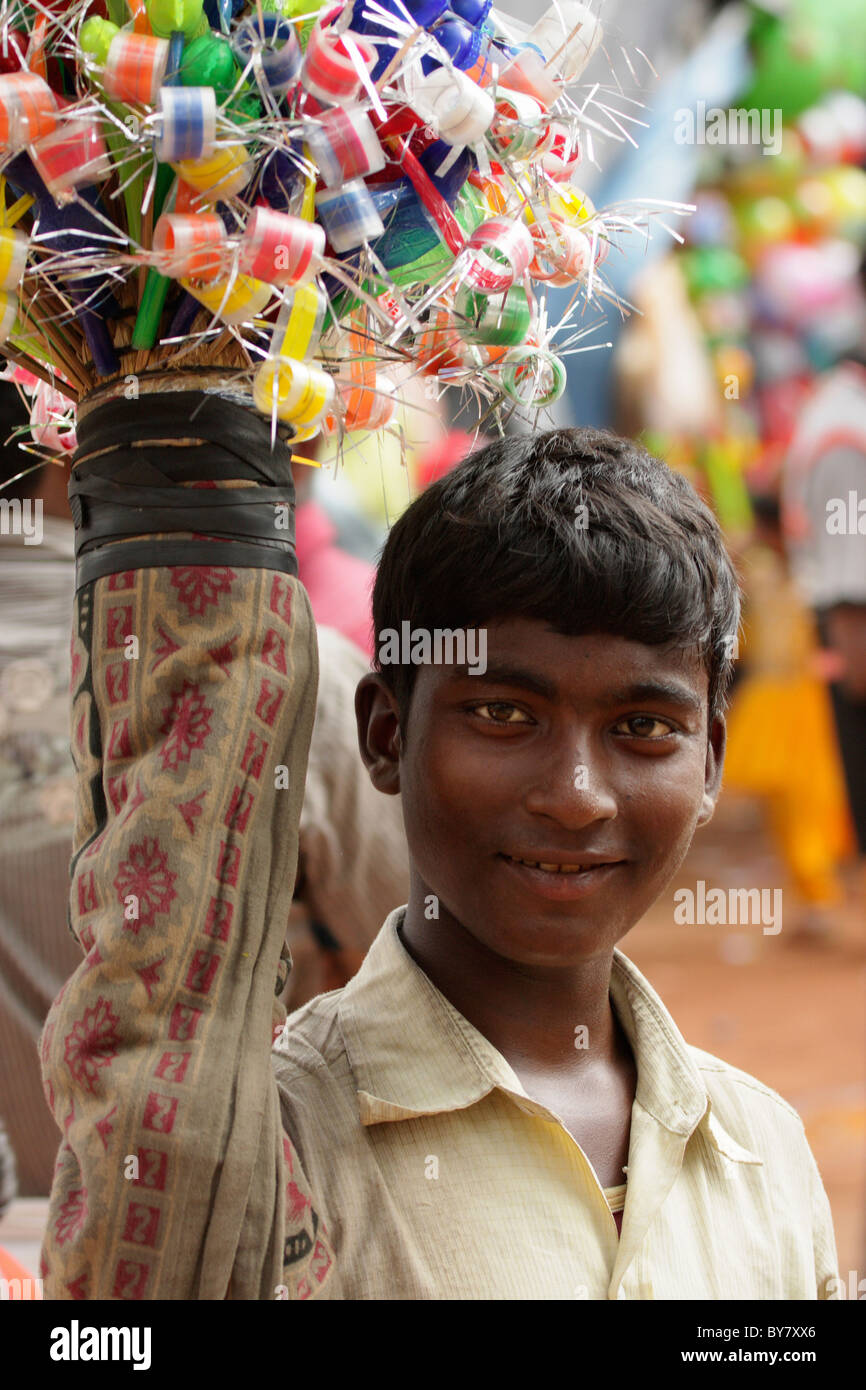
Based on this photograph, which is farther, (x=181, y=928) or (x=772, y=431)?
(x=772, y=431)

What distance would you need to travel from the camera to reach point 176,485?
3.36 feet

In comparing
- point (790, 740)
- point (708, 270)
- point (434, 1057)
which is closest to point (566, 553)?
point (434, 1057)

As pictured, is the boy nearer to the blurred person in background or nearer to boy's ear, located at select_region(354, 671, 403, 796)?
boy's ear, located at select_region(354, 671, 403, 796)

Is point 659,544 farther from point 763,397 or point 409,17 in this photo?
point 763,397

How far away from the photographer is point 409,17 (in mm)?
1020

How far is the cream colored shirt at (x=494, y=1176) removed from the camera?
3.67 ft

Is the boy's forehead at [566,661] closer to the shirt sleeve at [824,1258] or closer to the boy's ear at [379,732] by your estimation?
the boy's ear at [379,732]

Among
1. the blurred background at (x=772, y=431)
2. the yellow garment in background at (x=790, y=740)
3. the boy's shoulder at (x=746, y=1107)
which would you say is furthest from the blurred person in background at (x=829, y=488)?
the boy's shoulder at (x=746, y=1107)

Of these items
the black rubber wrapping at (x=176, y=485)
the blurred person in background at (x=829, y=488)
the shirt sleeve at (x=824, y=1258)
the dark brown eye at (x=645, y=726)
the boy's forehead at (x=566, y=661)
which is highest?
the blurred person in background at (x=829, y=488)

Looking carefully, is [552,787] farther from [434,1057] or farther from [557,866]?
[434,1057]

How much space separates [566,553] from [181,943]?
1.44 feet

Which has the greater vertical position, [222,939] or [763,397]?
[763,397]
